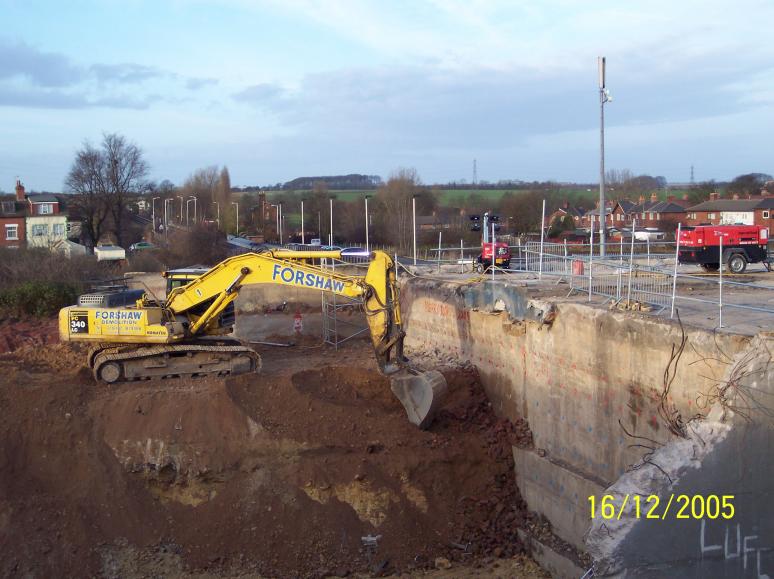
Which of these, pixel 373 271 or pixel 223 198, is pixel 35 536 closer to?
pixel 373 271

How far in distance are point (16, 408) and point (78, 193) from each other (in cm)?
4765

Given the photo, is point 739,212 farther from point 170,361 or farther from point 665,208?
point 170,361

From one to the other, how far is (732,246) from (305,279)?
43.4ft

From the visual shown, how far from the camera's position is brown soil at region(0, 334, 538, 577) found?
1337 centimetres

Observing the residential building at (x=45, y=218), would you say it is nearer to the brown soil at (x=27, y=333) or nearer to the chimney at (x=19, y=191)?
the chimney at (x=19, y=191)

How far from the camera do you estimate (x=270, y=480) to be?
14.5 m

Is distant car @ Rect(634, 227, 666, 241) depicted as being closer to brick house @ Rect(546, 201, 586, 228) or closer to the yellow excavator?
brick house @ Rect(546, 201, 586, 228)

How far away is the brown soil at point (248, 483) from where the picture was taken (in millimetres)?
13367

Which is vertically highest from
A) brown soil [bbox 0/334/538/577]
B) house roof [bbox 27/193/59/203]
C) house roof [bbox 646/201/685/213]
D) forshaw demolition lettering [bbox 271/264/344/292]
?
house roof [bbox 27/193/59/203]

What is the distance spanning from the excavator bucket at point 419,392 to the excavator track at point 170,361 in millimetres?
4170

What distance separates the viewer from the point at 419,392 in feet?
50.4

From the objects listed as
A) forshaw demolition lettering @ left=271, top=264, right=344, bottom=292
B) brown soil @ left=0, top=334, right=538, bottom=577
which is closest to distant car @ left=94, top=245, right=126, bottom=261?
brown soil @ left=0, top=334, right=538, bottom=577
